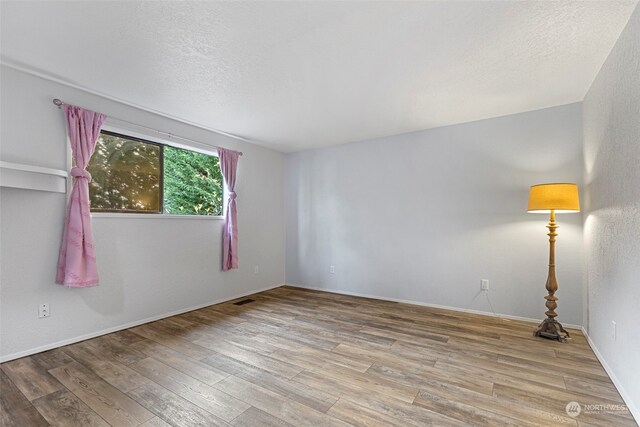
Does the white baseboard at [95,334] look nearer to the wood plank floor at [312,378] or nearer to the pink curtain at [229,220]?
the wood plank floor at [312,378]

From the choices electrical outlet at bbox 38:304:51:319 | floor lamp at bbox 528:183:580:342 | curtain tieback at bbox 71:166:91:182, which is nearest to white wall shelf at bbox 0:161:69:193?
curtain tieback at bbox 71:166:91:182

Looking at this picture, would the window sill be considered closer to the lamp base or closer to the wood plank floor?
the wood plank floor

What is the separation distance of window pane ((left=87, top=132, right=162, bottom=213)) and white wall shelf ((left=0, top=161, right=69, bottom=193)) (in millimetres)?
345

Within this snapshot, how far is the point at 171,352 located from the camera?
2385 millimetres

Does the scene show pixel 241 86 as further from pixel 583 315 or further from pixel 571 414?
pixel 583 315

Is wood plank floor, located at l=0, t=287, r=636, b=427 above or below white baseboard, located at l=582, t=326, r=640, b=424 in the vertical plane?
below

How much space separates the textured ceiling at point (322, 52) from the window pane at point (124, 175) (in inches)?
20.6

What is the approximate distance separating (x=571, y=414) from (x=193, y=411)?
7.11 feet

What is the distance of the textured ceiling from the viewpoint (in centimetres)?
168

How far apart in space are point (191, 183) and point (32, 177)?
1.64 metres

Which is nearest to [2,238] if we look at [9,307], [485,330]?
[9,307]

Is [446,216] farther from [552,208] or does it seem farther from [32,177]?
[32,177]

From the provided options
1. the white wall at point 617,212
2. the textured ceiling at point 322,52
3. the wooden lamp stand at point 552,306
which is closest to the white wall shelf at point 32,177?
the textured ceiling at point 322,52

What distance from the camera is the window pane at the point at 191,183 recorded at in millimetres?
3482
